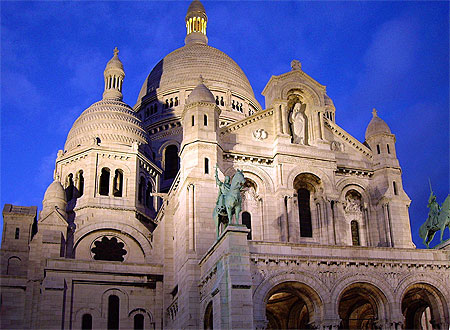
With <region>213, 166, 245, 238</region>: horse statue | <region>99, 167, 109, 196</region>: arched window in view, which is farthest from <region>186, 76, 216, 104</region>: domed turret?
<region>99, 167, 109, 196</region>: arched window

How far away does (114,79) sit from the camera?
64.6 metres

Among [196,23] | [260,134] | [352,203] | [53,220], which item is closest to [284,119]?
[260,134]

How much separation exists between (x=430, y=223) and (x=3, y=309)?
29.0 metres

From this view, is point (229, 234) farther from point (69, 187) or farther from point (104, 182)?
point (69, 187)

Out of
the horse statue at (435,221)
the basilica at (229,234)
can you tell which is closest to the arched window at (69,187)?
the basilica at (229,234)

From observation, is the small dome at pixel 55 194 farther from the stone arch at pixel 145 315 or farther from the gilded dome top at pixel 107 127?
the stone arch at pixel 145 315

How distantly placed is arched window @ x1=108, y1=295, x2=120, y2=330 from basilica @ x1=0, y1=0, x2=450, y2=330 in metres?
0.10

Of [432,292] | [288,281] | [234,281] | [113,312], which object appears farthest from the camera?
[113,312]

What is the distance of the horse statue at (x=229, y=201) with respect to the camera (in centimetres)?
3609

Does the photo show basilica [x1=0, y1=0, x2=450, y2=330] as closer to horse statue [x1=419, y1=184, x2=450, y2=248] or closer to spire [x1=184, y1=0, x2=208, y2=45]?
horse statue [x1=419, y1=184, x2=450, y2=248]

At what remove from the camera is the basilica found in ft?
119

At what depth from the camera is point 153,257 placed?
49.8 meters

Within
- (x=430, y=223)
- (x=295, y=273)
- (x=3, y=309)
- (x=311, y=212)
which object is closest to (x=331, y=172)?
(x=311, y=212)

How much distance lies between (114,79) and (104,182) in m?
14.0
